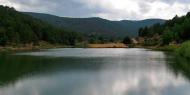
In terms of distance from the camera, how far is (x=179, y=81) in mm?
37625

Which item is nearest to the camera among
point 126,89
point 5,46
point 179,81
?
point 126,89

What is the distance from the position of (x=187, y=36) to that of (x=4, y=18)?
84.8 m

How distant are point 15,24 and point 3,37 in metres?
35.0

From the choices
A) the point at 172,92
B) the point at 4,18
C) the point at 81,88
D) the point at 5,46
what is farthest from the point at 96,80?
the point at 4,18

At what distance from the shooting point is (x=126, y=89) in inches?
1248

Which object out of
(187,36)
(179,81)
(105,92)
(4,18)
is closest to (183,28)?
(187,36)

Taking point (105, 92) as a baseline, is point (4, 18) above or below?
above

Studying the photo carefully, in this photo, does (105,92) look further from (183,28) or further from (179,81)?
(183,28)

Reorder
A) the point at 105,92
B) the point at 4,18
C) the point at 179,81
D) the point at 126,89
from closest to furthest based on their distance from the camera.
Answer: the point at 105,92, the point at 126,89, the point at 179,81, the point at 4,18

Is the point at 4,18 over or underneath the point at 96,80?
over

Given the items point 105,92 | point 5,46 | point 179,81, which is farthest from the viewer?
point 5,46

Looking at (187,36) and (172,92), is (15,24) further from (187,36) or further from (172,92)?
(172,92)

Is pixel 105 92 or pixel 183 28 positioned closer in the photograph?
pixel 105 92

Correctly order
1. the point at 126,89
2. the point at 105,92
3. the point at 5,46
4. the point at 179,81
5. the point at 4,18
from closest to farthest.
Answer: the point at 105,92
the point at 126,89
the point at 179,81
the point at 5,46
the point at 4,18
